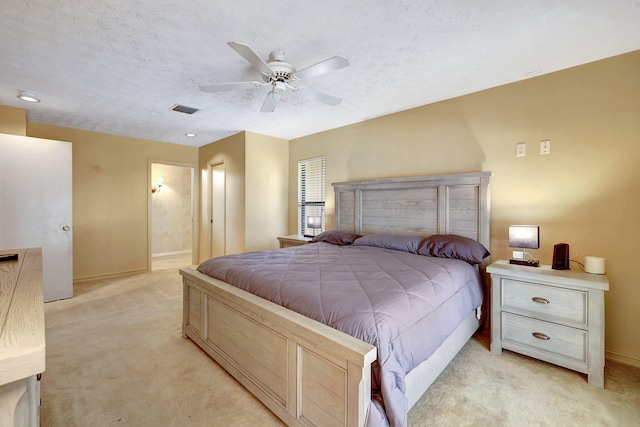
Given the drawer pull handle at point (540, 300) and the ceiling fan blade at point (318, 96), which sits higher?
the ceiling fan blade at point (318, 96)

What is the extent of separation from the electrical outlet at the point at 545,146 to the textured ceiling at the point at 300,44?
629 millimetres

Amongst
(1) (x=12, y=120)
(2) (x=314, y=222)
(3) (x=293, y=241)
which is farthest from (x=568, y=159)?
(1) (x=12, y=120)

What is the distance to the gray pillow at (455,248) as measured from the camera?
2621 millimetres

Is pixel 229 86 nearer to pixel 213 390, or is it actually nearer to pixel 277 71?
pixel 277 71

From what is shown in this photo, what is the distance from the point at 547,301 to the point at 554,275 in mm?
205

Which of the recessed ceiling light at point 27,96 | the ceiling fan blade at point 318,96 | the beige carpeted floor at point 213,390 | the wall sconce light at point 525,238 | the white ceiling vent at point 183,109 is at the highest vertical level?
the white ceiling vent at point 183,109

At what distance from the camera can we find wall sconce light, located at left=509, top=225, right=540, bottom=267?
2396 millimetres

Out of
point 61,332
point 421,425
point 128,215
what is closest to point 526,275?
point 421,425

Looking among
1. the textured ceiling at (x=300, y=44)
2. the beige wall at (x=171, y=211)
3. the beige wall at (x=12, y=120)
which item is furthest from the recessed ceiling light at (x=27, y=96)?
the beige wall at (x=171, y=211)

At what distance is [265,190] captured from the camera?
16.2 feet

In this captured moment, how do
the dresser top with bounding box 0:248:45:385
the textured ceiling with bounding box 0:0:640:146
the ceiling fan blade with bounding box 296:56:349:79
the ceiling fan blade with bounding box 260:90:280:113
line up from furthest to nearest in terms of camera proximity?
the ceiling fan blade with bounding box 260:90:280:113, the ceiling fan blade with bounding box 296:56:349:79, the textured ceiling with bounding box 0:0:640:146, the dresser top with bounding box 0:248:45:385

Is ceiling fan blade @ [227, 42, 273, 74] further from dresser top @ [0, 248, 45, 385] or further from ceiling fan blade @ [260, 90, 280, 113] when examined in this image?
dresser top @ [0, 248, 45, 385]

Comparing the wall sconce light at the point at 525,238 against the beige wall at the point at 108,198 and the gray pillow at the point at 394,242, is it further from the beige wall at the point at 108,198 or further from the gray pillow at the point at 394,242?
the beige wall at the point at 108,198

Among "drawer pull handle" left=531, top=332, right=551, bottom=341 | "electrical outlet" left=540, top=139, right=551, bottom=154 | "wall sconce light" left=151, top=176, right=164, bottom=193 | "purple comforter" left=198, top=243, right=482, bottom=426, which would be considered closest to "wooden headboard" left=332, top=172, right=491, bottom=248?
"electrical outlet" left=540, top=139, right=551, bottom=154
